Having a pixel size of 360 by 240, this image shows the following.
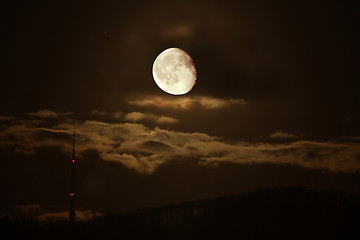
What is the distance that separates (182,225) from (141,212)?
24.3 metres

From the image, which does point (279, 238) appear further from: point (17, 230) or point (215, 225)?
point (17, 230)

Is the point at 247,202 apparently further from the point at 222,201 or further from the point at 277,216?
the point at 277,216

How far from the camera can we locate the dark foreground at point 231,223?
13162cm

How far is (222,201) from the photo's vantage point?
6850 inches

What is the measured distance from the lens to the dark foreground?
13162 cm

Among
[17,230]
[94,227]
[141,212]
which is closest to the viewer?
[17,230]

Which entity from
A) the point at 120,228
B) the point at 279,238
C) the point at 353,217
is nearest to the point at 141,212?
the point at 120,228

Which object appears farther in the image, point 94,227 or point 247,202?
point 247,202

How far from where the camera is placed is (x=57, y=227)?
456 feet

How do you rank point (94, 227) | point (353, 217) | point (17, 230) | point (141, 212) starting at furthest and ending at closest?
1. point (141, 212)
2. point (94, 227)
3. point (17, 230)
4. point (353, 217)

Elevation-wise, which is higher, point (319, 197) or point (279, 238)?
point (319, 197)

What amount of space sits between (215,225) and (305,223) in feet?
81.8

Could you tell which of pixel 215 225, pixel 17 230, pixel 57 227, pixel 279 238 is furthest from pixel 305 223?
pixel 17 230

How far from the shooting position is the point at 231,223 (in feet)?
489
